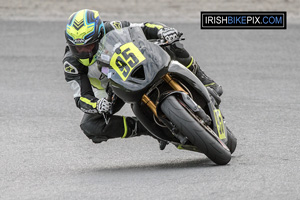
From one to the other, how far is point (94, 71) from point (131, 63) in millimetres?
1003

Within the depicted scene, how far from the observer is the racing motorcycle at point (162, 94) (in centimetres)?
623

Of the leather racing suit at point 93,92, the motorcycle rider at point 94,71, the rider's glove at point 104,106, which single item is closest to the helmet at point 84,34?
the motorcycle rider at point 94,71

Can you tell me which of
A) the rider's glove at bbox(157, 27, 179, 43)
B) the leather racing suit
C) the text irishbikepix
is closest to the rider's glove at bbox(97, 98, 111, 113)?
the leather racing suit

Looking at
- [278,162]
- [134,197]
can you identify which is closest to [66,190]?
[134,197]

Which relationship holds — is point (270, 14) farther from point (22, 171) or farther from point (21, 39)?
point (22, 171)

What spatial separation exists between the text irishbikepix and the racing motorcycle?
8.32 metres

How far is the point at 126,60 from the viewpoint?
6355mm

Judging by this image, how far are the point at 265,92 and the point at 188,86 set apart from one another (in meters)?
3.90

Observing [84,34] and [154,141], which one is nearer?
[84,34]

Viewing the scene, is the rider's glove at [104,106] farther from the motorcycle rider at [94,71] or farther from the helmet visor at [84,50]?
the helmet visor at [84,50]

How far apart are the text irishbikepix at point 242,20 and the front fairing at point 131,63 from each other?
8.38 metres

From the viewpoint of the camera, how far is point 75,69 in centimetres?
716

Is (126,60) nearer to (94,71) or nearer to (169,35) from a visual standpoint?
(169,35)

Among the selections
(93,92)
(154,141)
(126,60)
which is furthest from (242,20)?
(126,60)
